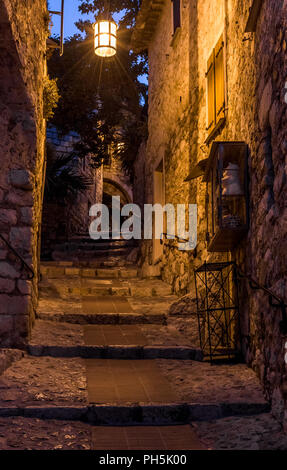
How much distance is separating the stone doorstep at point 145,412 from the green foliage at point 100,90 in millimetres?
11009

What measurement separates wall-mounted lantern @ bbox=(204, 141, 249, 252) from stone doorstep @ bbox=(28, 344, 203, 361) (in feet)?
3.82

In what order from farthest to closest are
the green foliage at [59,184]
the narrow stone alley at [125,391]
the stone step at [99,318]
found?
the green foliage at [59,184] < the stone step at [99,318] < the narrow stone alley at [125,391]

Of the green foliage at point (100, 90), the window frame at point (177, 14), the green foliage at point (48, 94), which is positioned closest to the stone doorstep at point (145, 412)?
the green foliage at point (48, 94)

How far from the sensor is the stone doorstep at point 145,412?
12.2 ft

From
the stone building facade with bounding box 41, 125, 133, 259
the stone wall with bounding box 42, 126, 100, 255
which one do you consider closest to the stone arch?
the stone building facade with bounding box 41, 125, 133, 259

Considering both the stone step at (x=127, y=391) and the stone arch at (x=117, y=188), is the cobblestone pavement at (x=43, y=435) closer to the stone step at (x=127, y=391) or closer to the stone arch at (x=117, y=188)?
the stone step at (x=127, y=391)

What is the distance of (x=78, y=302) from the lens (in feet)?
25.1

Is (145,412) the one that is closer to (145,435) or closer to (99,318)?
(145,435)

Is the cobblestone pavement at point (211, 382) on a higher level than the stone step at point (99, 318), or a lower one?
lower

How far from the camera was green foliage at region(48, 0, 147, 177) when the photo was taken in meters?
14.6

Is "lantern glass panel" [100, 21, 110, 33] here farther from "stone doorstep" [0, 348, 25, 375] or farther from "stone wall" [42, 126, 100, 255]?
"stone doorstep" [0, 348, 25, 375]

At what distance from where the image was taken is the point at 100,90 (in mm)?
14867

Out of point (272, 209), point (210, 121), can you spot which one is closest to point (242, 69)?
point (210, 121)

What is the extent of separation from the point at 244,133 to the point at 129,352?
2504 millimetres
